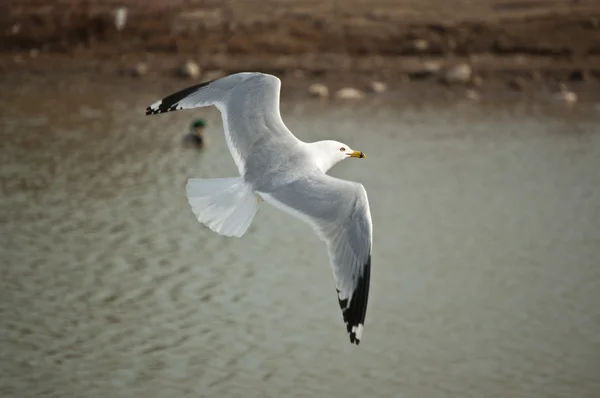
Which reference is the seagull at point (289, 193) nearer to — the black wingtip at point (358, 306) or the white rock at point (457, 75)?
the black wingtip at point (358, 306)

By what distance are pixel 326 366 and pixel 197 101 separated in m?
2.19

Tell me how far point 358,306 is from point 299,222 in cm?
506

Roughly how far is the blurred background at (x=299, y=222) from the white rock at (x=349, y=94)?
0.10 feet

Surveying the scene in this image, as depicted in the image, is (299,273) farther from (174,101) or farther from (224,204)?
(224,204)

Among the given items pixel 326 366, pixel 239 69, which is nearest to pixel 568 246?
pixel 326 366

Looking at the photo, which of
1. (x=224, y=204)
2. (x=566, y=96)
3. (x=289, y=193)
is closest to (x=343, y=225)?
(x=289, y=193)

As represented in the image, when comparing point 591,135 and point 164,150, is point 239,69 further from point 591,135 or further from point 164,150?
point 591,135

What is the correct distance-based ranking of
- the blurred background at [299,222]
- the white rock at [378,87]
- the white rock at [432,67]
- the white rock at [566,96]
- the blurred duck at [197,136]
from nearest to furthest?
the blurred background at [299,222] → the blurred duck at [197,136] → the white rock at [566,96] → the white rock at [378,87] → the white rock at [432,67]

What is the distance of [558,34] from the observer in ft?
57.5

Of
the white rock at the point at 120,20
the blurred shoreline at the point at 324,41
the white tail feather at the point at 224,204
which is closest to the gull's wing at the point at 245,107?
the white tail feather at the point at 224,204

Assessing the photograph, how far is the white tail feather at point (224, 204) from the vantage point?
652 centimetres

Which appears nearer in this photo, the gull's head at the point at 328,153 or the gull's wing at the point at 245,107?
the gull's head at the point at 328,153

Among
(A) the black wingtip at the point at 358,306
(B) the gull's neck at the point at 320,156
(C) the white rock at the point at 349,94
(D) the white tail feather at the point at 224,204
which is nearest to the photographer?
(A) the black wingtip at the point at 358,306

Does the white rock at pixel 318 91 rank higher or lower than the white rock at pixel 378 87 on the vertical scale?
lower
